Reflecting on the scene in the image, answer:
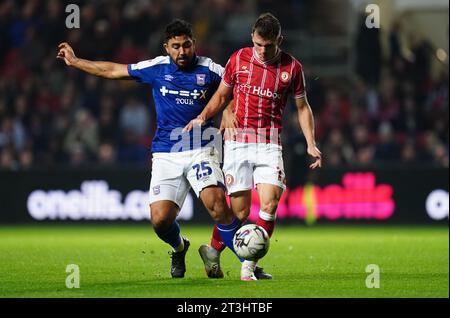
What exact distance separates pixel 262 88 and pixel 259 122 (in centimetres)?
30

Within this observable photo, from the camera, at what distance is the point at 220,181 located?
952cm

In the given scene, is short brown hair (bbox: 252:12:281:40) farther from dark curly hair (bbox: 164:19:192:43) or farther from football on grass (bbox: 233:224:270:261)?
football on grass (bbox: 233:224:270:261)

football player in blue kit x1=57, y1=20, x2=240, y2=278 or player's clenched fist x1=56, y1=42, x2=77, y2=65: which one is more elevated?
player's clenched fist x1=56, y1=42, x2=77, y2=65

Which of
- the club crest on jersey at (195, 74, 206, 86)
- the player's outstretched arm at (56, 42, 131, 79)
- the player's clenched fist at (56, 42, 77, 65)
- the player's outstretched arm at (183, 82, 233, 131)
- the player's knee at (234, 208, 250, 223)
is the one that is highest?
the player's clenched fist at (56, 42, 77, 65)

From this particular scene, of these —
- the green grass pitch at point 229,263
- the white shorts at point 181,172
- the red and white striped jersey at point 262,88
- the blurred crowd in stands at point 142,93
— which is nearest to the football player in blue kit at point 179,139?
the white shorts at point 181,172

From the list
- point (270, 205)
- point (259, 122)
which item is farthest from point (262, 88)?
point (270, 205)

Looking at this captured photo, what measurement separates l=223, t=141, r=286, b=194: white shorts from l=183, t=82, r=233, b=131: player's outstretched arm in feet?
1.20

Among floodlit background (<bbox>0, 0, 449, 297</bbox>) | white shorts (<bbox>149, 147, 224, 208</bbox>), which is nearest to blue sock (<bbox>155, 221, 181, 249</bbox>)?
white shorts (<bbox>149, 147, 224, 208</bbox>)

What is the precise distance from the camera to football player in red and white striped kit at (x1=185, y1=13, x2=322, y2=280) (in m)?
9.30

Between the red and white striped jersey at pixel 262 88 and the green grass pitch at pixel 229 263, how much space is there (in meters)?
1.33

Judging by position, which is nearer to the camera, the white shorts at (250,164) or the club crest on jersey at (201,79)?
the white shorts at (250,164)

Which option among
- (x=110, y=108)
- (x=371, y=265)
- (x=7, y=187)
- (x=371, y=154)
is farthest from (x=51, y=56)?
(x=371, y=265)

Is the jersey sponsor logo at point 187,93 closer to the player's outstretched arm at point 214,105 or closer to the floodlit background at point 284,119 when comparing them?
the player's outstretched arm at point 214,105

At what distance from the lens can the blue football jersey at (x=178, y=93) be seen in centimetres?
960
